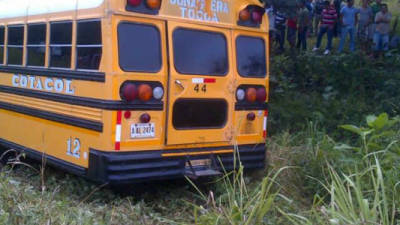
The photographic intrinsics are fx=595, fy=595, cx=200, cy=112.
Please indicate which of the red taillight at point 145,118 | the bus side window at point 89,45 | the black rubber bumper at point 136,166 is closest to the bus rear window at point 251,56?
the black rubber bumper at point 136,166

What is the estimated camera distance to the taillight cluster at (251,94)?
21.9 ft

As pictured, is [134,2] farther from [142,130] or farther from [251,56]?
[251,56]

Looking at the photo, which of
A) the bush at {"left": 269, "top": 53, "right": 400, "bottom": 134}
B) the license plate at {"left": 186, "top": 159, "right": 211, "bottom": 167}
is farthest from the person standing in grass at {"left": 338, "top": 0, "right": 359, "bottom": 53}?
the license plate at {"left": 186, "top": 159, "right": 211, "bottom": 167}

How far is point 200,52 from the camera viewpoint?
251 inches

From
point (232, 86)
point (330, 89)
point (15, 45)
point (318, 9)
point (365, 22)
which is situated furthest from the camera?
point (318, 9)

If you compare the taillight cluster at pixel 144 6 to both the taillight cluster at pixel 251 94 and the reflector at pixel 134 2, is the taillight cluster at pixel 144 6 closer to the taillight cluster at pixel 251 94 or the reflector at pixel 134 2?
the reflector at pixel 134 2

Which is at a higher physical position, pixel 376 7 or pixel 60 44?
pixel 376 7

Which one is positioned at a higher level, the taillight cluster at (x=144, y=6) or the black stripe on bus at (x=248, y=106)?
the taillight cluster at (x=144, y=6)

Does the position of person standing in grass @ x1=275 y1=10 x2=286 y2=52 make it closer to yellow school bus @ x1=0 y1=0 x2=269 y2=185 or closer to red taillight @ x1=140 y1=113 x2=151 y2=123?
yellow school bus @ x1=0 y1=0 x2=269 y2=185

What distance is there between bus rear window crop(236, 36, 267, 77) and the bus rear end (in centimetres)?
1

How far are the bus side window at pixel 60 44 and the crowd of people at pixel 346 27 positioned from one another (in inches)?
254

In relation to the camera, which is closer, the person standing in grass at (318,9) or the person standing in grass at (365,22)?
the person standing in grass at (365,22)

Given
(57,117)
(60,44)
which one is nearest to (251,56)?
(60,44)

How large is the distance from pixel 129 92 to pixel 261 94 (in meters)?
1.84
